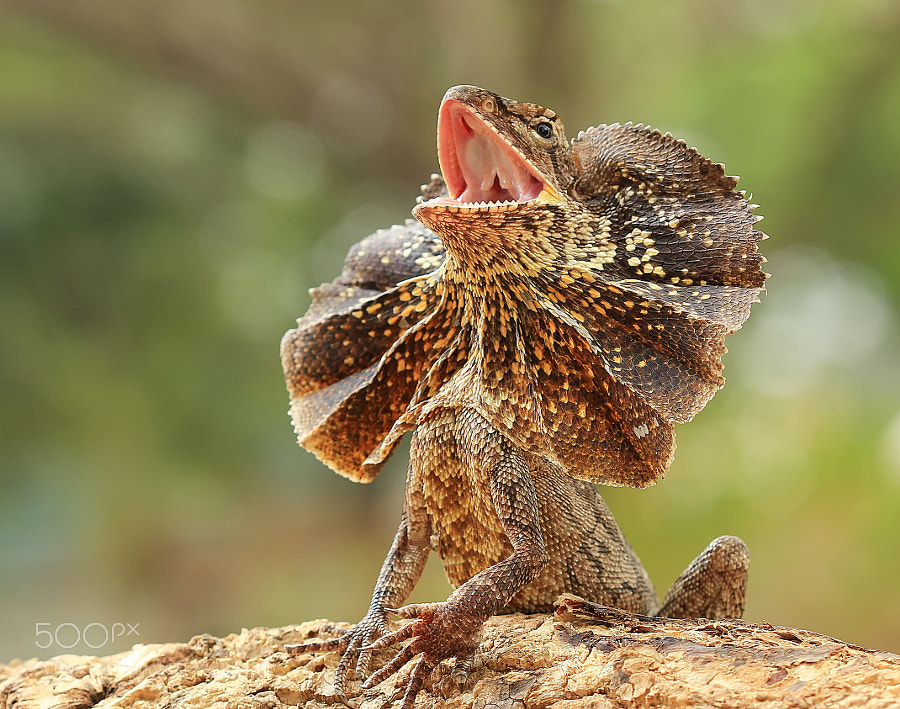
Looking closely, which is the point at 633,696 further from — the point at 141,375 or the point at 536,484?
the point at 141,375

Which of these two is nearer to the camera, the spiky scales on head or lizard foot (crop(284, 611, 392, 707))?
the spiky scales on head

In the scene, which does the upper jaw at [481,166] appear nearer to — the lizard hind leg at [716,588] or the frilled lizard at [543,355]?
the frilled lizard at [543,355]

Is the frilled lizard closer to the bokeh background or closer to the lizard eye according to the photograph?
the lizard eye

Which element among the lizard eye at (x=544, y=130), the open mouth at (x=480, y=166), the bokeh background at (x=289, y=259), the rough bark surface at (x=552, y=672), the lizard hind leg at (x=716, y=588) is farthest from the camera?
the bokeh background at (x=289, y=259)

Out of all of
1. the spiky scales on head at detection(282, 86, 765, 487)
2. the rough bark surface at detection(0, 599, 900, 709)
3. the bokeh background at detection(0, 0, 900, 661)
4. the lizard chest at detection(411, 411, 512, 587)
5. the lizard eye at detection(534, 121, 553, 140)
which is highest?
the bokeh background at detection(0, 0, 900, 661)

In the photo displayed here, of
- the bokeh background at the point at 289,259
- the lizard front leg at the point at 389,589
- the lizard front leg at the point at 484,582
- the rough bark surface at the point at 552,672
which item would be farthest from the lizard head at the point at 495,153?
the bokeh background at the point at 289,259

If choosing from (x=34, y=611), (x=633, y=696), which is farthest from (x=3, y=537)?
(x=633, y=696)

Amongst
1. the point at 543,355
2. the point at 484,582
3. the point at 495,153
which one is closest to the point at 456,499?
the point at 484,582

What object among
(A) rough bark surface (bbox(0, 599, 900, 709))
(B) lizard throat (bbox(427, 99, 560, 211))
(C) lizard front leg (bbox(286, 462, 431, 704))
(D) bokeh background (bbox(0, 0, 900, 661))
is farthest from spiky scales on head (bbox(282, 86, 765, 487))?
(D) bokeh background (bbox(0, 0, 900, 661))
